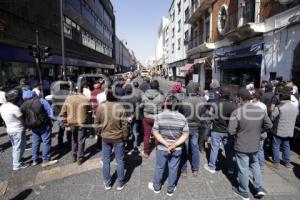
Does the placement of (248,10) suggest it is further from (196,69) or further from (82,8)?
(82,8)

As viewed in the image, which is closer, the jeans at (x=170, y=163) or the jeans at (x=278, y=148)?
the jeans at (x=170, y=163)

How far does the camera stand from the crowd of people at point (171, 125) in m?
3.53

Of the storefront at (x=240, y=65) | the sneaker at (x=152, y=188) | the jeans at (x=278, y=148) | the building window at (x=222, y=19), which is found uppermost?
the building window at (x=222, y=19)

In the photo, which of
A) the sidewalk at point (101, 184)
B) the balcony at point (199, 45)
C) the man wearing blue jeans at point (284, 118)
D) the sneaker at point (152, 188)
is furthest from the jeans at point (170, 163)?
the balcony at point (199, 45)

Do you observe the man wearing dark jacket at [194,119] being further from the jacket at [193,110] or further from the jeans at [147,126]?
the jeans at [147,126]

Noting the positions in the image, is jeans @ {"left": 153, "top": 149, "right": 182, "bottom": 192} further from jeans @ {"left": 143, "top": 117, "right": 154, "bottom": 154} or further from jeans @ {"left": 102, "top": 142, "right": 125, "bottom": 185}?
jeans @ {"left": 143, "top": 117, "right": 154, "bottom": 154}

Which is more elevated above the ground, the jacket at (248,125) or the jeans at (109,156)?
the jacket at (248,125)

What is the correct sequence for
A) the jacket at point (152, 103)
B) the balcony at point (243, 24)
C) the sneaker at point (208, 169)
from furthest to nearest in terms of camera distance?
the balcony at point (243, 24)
the jacket at point (152, 103)
the sneaker at point (208, 169)

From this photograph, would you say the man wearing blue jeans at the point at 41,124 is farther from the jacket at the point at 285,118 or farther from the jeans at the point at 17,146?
the jacket at the point at 285,118

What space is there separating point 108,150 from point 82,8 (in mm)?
26970

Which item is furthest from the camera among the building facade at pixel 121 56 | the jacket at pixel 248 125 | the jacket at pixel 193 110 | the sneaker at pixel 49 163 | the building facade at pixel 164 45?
the building facade at pixel 121 56

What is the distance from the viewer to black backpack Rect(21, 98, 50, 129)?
181 inches

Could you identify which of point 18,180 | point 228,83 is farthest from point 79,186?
point 228,83

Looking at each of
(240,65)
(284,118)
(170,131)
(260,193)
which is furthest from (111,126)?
(240,65)
